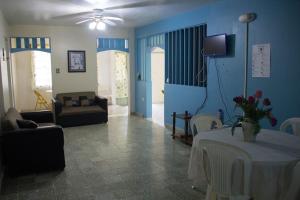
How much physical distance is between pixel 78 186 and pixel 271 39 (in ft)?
10.7

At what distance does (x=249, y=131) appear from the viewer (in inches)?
104

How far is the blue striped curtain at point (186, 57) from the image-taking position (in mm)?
5383

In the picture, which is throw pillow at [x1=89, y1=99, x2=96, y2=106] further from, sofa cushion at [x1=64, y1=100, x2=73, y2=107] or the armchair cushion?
the armchair cushion

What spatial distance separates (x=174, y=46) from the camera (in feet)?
20.5

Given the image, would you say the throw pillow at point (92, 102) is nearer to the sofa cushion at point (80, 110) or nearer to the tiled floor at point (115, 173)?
the sofa cushion at point (80, 110)

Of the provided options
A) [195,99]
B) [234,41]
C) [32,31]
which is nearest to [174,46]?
[195,99]

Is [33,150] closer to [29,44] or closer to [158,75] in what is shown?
[29,44]

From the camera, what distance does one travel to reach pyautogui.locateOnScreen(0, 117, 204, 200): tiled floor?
10.7ft

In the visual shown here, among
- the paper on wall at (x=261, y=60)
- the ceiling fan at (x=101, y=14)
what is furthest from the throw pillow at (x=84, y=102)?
the paper on wall at (x=261, y=60)

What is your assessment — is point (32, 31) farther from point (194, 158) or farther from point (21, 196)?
point (194, 158)

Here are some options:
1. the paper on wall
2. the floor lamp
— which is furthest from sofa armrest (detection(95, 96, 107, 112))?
the paper on wall

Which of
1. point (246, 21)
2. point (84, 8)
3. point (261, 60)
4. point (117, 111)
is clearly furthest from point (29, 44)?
point (261, 60)

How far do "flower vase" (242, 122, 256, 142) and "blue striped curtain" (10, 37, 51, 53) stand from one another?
616cm

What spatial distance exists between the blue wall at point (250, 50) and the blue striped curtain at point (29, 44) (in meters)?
3.54
